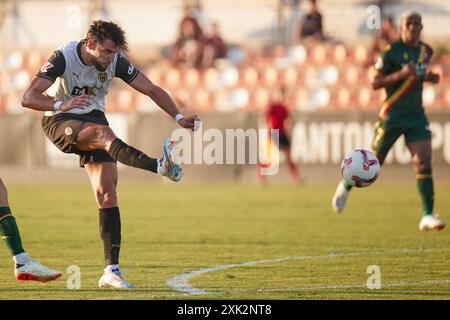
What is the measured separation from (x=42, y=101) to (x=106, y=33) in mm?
771

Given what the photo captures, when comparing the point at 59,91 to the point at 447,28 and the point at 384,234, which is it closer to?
the point at 384,234

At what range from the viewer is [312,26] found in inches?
1088

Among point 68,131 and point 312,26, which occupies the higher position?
point 312,26

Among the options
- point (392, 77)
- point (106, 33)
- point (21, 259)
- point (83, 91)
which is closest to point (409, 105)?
point (392, 77)

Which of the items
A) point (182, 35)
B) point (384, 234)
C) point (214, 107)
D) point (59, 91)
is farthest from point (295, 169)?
point (59, 91)

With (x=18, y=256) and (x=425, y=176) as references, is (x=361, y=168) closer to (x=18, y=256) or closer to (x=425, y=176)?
(x=425, y=176)

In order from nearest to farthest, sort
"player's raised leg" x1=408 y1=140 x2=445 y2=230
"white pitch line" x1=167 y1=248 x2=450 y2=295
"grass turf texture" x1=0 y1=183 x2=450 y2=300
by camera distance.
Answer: "white pitch line" x1=167 y1=248 x2=450 y2=295, "grass turf texture" x1=0 y1=183 x2=450 y2=300, "player's raised leg" x1=408 y1=140 x2=445 y2=230

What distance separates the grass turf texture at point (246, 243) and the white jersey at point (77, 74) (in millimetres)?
1618

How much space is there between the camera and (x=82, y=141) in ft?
28.7

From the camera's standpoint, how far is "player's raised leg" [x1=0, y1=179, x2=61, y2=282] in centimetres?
884

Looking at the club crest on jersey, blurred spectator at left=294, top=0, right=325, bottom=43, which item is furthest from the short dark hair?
blurred spectator at left=294, top=0, right=325, bottom=43

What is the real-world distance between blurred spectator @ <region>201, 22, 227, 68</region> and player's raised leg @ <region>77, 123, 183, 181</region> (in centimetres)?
2024

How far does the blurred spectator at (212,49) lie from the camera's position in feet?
A: 94.8

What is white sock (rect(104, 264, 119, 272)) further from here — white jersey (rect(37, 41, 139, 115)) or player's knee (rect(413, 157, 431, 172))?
player's knee (rect(413, 157, 431, 172))
